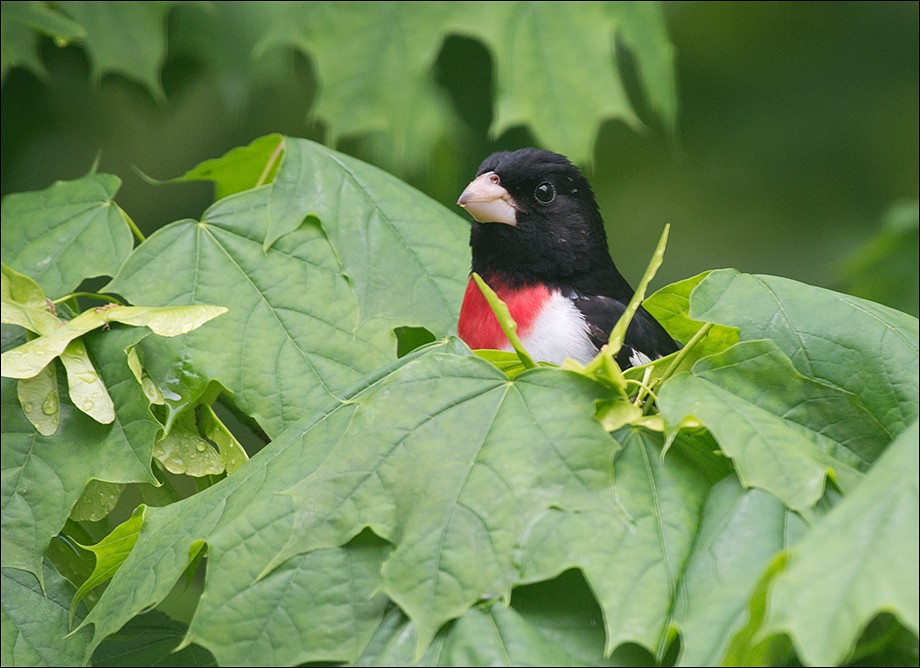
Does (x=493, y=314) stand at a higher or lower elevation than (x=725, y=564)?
lower

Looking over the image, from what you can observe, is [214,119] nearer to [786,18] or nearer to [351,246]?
[351,246]

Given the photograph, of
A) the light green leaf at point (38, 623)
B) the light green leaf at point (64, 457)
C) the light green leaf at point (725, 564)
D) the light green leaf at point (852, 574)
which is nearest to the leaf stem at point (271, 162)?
the light green leaf at point (64, 457)

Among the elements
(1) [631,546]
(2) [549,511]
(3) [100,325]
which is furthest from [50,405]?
(1) [631,546]

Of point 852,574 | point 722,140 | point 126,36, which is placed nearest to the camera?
point 852,574

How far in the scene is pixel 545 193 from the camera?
306 cm

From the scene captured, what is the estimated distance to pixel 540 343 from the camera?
2.71 m

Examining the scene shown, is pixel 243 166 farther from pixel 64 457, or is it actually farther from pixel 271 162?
pixel 64 457

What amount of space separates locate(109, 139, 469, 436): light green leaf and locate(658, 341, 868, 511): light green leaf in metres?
0.74

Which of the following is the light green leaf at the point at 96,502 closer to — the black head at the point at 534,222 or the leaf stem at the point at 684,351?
the leaf stem at the point at 684,351

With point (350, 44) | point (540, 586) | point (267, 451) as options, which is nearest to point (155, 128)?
Answer: point (350, 44)

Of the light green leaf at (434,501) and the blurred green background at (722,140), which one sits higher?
the light green leaf at (434,501)

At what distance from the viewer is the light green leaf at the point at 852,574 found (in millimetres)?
1157

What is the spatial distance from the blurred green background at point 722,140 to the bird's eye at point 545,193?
2.20 m

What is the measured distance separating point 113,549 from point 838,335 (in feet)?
3.71
